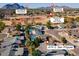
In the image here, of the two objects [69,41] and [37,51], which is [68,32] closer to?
[69,41]

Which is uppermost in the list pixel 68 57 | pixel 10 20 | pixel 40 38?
pixel 10 20

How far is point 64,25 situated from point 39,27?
6.6 inches

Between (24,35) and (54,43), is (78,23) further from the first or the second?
(24,35)

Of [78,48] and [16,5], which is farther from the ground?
[16,5]

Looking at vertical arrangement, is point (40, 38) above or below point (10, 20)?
below

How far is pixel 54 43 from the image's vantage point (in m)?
1.33

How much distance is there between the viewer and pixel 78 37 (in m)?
1.32

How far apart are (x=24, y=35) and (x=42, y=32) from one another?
0.40 feet

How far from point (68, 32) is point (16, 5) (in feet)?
1.27

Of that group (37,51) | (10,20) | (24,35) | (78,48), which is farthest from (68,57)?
(10,20)

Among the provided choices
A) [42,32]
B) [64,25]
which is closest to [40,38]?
[42,32]

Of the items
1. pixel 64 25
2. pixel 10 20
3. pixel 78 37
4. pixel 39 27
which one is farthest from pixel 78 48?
pixel 10 20

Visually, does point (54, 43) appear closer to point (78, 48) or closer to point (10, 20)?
point (78, 48)

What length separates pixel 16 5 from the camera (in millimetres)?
1325
